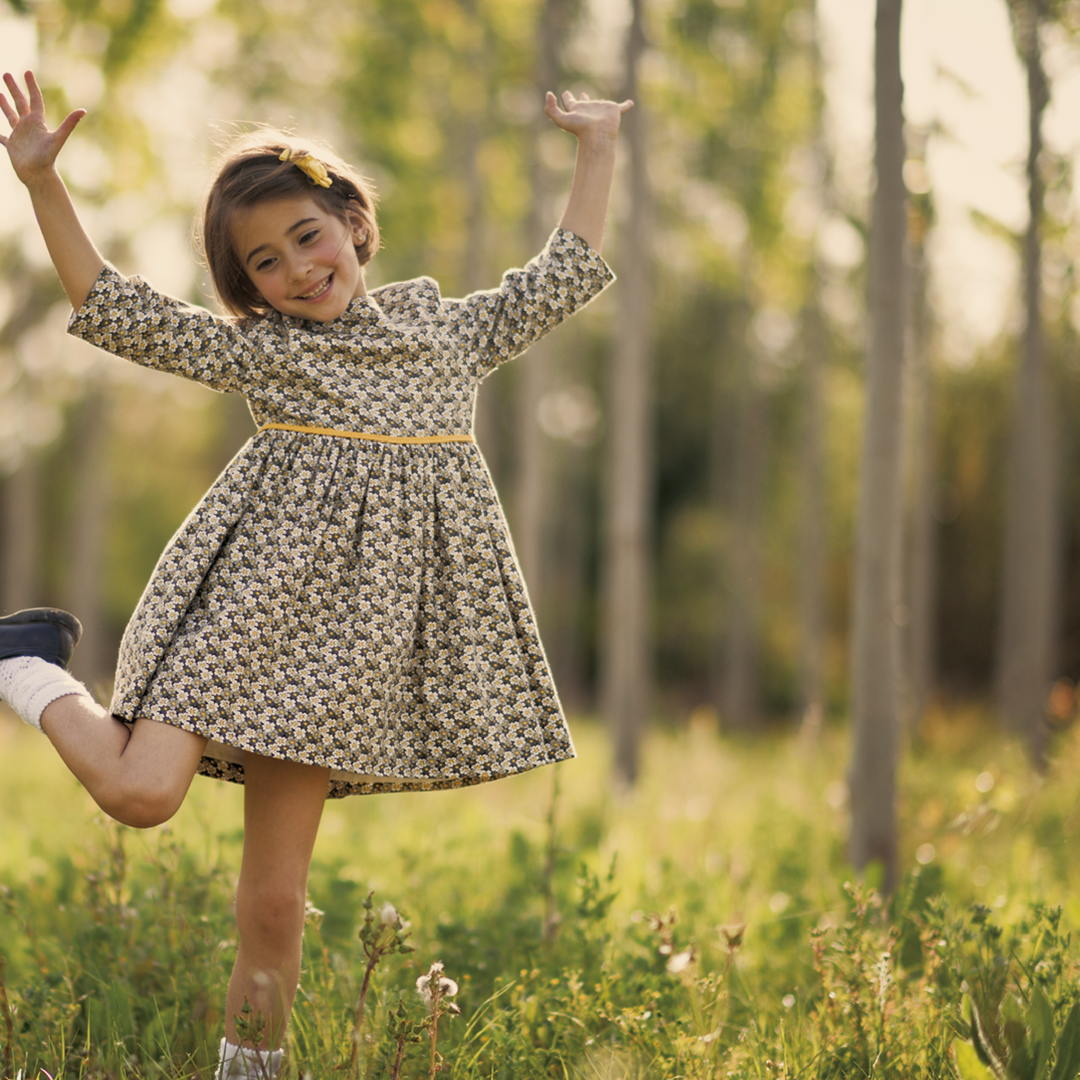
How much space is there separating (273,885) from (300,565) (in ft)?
1.82

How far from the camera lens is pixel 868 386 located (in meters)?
3.18

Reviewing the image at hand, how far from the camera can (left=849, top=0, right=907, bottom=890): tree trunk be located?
3.11m

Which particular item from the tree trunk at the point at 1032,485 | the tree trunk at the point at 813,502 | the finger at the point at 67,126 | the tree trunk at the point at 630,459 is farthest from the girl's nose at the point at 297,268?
the tree trunk at the point at 813,502

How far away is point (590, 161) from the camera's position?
2180 mm

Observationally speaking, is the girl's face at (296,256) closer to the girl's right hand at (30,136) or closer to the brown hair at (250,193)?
the brown hair at (250,193)

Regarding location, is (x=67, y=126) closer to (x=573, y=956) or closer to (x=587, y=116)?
(x=587, y=116)

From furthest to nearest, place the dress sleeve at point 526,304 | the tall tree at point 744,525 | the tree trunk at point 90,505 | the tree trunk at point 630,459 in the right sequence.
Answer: the tall tree at point 744,525 < the tree trunk at point 90,505 < the tree trunk at point 630,459 < the dress sleeve at point 526,304

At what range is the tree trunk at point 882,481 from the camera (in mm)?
3111

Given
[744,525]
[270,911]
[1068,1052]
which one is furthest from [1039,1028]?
[744,525]

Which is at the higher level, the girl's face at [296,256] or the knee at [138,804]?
the girl's face at [296,256]

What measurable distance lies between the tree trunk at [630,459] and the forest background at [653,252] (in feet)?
0.06

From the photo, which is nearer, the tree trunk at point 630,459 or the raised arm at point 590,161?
the raised arm at point 590,161

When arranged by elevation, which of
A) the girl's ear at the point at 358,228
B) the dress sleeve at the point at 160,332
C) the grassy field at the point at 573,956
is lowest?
the grassy field at the point at 573,956

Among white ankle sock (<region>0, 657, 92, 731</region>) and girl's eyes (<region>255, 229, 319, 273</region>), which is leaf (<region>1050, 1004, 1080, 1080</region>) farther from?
girl's eyes (<region>255, 229, 319, 273</region>)
